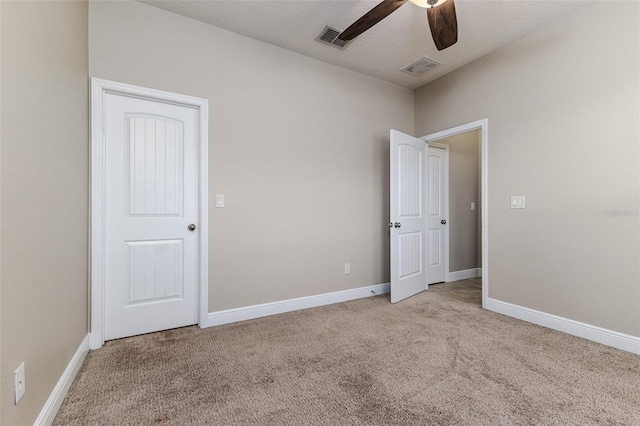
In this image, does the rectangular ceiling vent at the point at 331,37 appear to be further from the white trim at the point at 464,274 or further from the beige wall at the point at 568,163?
the white trim at the point at 464,274

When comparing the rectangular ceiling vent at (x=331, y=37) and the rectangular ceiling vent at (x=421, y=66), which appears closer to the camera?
the rectangular ceiling vent at (x=331, y=37)

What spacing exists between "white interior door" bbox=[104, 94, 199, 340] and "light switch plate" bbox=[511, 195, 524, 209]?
3.11 m

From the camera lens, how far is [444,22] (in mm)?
1952

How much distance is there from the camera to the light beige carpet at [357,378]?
1476 mm

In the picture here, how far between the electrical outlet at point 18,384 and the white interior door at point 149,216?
1285 mm

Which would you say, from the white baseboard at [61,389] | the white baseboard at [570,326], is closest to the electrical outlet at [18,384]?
the white baseboard at [61,389]

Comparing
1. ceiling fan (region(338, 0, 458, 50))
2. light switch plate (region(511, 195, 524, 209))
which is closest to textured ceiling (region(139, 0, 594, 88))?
ceiling fan (region(338, 0, 458, 50))

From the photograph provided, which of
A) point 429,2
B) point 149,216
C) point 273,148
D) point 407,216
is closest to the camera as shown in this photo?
point 429,2

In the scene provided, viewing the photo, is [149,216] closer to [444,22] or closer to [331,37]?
[331,37]

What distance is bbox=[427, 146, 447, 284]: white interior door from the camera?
423cm

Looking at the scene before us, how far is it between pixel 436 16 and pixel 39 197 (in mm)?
2500

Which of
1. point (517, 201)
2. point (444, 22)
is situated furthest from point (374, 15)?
point (517, 201)

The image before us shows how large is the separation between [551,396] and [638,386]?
62 cm

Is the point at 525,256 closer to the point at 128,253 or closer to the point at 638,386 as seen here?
the point at 638,386
